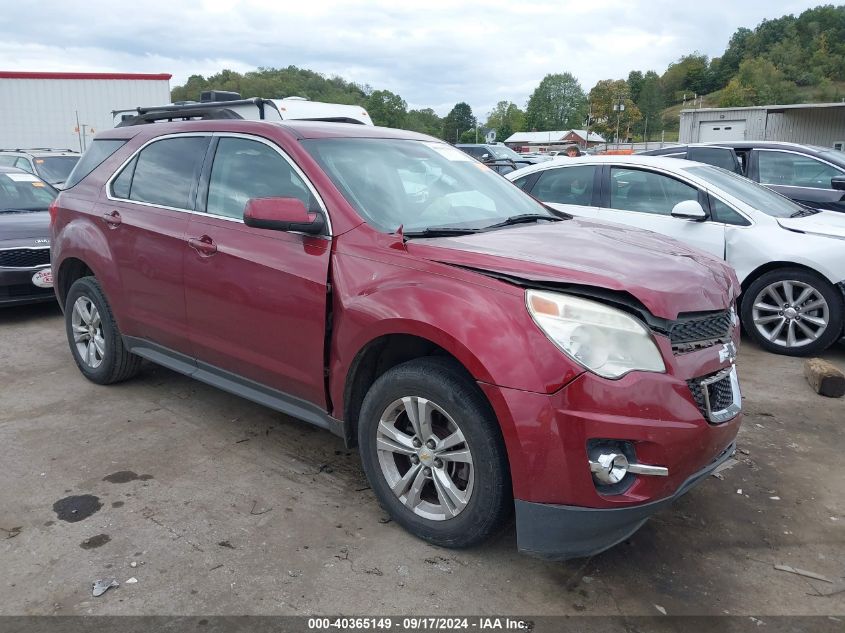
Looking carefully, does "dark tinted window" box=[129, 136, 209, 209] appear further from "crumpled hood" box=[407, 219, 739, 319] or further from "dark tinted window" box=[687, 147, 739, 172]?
"dark tinted window" box=[687, 147, 739, 172]

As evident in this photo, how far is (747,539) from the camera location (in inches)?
121

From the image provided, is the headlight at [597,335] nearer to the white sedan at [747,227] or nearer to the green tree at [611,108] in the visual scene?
the white sedan at [747,227]

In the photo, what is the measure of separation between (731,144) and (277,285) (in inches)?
300

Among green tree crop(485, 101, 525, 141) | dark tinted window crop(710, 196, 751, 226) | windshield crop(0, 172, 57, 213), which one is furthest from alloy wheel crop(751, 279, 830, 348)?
green tree crop(485, 101, 525, 141)

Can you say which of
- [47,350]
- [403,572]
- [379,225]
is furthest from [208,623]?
[47,350]

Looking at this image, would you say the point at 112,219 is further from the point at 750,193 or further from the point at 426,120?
the point at 426,120

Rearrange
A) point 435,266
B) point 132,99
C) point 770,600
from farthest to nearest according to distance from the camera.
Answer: point 132,99 → point 435,266 → point 770,600

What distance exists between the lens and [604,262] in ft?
9.24

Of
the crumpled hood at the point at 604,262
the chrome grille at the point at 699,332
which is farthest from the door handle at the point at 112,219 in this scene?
the chrome grille at the point at 699,332

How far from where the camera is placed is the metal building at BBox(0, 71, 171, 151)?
29891mm

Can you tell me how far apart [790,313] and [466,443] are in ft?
14.1

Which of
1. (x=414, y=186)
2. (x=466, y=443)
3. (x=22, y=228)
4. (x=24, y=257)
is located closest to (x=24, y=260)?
(x=24, y=257)

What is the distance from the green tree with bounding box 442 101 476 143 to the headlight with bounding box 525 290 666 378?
128 m

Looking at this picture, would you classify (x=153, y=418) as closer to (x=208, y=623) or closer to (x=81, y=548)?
(x=81, y=548)
